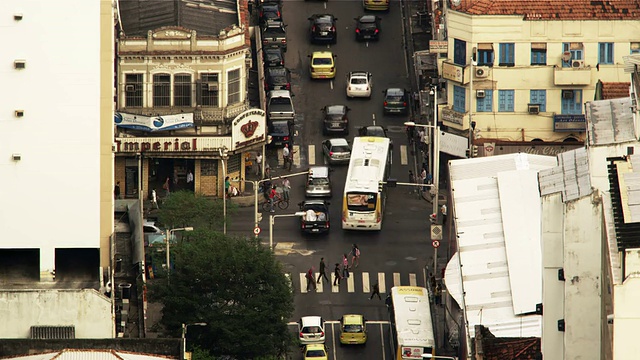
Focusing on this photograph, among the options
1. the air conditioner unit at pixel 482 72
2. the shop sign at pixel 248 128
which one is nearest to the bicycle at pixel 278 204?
the shop sign at pixel 248 128

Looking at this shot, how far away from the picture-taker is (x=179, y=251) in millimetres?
127375

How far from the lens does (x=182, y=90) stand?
146000 millimetres

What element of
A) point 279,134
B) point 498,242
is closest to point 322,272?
point 498,242

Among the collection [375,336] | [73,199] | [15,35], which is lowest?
[375,336]

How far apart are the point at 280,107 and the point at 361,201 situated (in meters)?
18.6

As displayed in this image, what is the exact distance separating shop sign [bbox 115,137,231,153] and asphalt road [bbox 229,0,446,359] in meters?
5.39

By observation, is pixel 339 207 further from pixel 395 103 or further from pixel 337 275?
pixel 395 103

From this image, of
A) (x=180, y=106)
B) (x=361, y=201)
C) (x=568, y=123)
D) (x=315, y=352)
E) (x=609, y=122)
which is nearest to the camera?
(x=609, y=122)

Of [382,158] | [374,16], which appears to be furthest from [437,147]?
[374,16]

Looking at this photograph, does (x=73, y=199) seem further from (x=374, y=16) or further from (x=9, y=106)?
(x=374, y=16)

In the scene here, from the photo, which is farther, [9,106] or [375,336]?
[375,336]

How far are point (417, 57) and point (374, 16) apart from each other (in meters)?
12.0

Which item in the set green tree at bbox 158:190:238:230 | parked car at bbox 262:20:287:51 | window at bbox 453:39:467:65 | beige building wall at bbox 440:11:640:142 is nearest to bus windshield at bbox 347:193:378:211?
green tree at bbox 158:190:238:230

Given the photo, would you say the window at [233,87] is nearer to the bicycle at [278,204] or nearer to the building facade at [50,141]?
the bicycle at [278,204]
